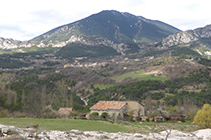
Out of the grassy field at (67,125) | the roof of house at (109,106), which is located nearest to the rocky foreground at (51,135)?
the grassy field at (67,125)

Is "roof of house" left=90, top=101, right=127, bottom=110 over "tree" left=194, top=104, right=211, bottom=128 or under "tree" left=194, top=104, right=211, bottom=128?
over

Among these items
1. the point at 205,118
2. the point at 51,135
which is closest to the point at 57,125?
the point at 51,135

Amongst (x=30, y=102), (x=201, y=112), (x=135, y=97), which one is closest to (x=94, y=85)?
(x=135, y=97)

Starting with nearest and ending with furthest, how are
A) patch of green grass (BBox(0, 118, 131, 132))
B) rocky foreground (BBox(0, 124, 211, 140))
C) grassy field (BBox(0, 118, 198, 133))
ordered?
rocky foreground (BBox(0, 124, 211, 140)), patch of green grass (BBox(0, 118, 131, 132)), grassy field (BBox(0, 118, 198, 133))

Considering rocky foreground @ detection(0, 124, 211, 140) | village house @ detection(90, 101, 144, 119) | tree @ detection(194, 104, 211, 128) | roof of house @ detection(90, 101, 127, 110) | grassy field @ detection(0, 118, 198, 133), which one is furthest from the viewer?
roof of house @ detection(90, 101, 127, 110)

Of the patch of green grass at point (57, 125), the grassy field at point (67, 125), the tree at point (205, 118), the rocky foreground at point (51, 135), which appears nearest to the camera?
the rocky foreground at point (51, 135)

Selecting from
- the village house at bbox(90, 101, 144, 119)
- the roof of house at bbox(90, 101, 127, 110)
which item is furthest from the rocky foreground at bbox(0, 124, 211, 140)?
the roof of house at bbox(90, 101, 127, 110)

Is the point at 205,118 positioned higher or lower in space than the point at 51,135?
lower

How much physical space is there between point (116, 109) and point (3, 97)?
35.7m

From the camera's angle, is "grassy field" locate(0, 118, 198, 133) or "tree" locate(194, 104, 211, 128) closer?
"grassy field" locate(0, 118, 198, 133)

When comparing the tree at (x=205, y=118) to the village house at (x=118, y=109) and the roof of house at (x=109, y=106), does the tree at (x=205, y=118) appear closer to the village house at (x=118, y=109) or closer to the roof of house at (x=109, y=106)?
the village house at (x=118, y=109)

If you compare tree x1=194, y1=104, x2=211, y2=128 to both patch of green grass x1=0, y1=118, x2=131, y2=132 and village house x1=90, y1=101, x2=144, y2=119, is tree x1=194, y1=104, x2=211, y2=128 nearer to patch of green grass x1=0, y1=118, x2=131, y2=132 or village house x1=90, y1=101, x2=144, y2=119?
village house x1=90, y1=101, x2=144, y2=119

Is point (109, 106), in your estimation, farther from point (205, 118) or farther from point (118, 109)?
point (205, 118)

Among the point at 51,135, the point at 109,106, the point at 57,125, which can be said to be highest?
the point at 109,106
